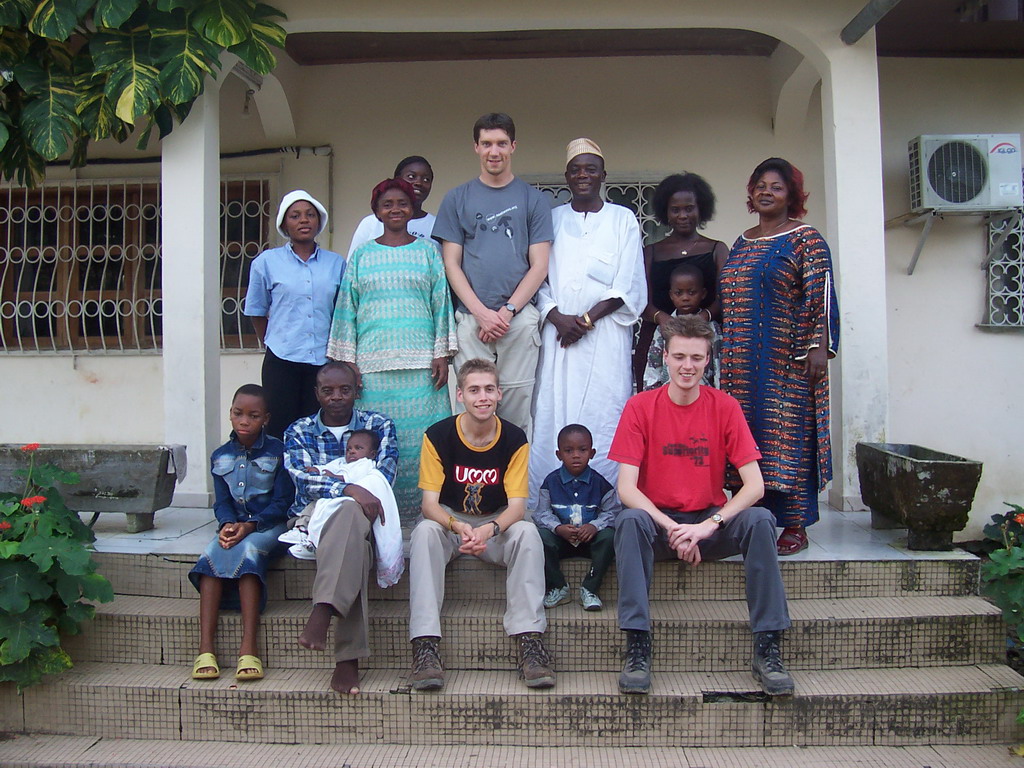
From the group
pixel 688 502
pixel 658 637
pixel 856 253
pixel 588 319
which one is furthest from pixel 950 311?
pixel 658 637

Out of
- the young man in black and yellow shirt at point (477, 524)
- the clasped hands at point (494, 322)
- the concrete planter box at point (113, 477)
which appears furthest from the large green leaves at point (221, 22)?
the young man in black and yellow shirt at point (477, 524)

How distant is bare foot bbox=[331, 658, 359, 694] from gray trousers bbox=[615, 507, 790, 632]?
961 millimetres

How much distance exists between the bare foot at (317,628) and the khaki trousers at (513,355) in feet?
4.25

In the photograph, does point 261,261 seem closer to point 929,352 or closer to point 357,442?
point 357,442

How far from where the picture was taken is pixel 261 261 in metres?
4.05

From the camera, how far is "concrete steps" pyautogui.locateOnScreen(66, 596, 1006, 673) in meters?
3.16

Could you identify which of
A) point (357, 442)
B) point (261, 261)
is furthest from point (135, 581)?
point (261, 261)

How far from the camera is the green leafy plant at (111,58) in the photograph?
4055mm

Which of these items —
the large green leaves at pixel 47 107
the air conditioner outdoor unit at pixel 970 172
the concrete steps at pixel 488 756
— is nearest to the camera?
the concrete steps at pixel 488 756

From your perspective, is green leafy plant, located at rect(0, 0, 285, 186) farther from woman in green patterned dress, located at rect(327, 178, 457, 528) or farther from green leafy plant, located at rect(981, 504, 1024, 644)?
green leafy plant, located at rect(981, 504, 1024, 644)

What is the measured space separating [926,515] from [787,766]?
1.28 m

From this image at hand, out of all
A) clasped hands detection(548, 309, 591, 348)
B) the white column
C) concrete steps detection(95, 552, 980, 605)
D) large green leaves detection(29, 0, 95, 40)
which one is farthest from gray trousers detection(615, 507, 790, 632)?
large green leaves detection(29, 0, 95, 40)

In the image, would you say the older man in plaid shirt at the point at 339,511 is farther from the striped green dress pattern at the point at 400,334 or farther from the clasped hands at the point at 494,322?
the clasped hands at the point at 494,322

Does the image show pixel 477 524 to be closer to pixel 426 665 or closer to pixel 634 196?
pixel 426 665
